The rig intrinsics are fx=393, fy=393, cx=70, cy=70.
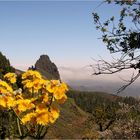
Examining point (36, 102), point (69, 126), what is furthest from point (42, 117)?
point (69, 126)

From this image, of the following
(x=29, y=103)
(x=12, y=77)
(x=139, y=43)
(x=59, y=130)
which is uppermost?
(x=139, y=43)

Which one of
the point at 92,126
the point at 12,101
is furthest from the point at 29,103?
the point at 92,126

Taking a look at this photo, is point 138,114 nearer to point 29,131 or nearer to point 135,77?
point 135,77

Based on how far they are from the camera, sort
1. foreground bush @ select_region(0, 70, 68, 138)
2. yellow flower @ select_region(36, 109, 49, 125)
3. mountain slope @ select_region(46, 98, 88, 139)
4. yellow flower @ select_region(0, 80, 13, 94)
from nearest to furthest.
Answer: yellow flower @ select_region(36, 109, 49, 125) → foreground bush @ select_region(0, 70, 68, 138) → yellow flower @ select_region(0, 80, 13, 94) → mountain slope @ select_region(46, 98, 88, 139)

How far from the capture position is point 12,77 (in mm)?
7602

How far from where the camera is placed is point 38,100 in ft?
22.6

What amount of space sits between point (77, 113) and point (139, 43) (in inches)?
4428

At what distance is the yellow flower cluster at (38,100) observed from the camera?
258 inches

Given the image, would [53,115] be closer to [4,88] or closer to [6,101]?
[6,101]

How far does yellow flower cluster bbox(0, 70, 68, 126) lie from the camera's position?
655 cm

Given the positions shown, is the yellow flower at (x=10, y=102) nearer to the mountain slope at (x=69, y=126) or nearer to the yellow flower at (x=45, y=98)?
the yellow flower at (x=45, y=98)

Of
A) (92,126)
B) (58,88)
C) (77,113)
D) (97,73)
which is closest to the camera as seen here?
(58,88)

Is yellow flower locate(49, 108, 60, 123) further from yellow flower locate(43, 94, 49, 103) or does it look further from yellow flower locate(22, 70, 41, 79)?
yellow flower locate(22, 70, 41, 79)

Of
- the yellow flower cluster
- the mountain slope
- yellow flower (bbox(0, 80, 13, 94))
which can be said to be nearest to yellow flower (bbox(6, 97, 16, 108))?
the yellow flower cluster
